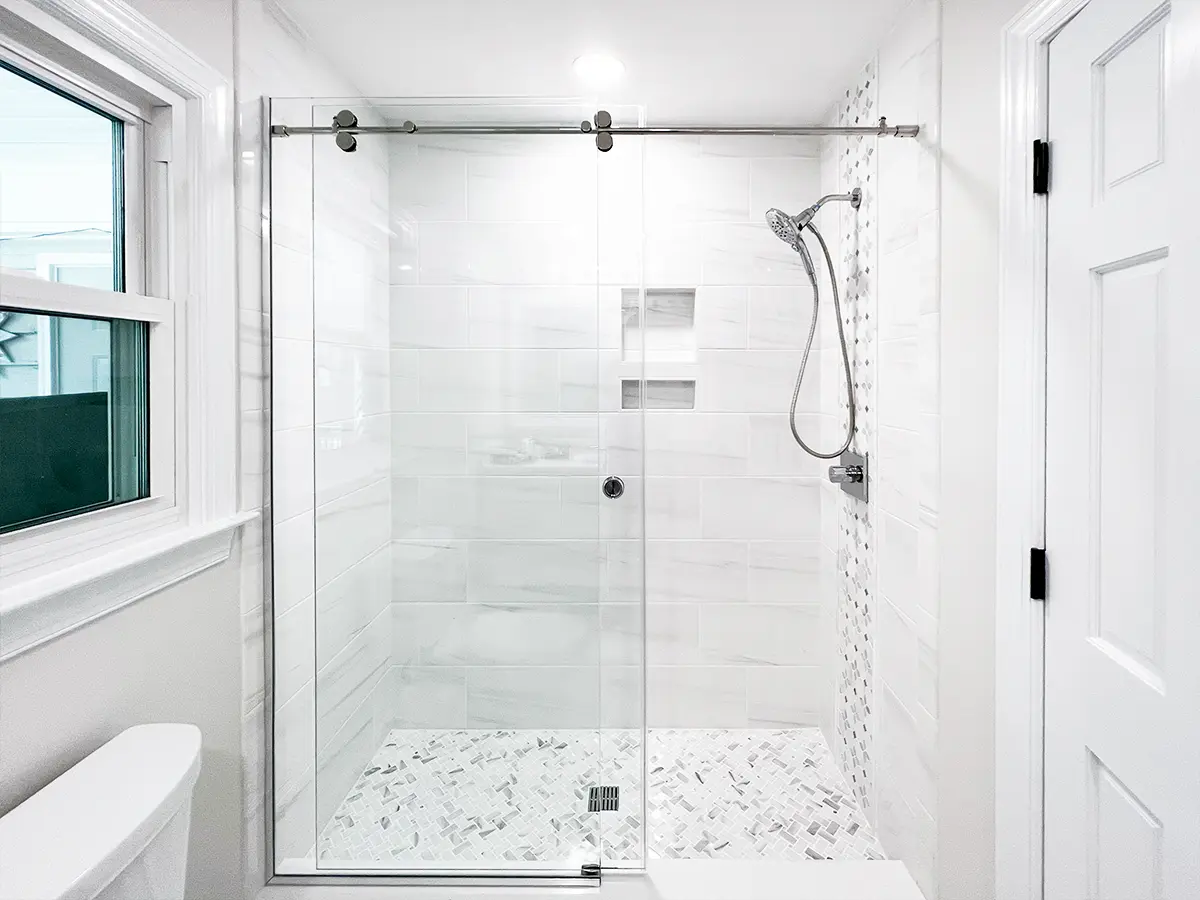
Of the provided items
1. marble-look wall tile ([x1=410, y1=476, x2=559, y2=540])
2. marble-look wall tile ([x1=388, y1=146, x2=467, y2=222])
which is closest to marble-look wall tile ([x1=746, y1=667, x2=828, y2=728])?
marble-look wall tile ([x1=410, y1=476, x2=559, y2=540])

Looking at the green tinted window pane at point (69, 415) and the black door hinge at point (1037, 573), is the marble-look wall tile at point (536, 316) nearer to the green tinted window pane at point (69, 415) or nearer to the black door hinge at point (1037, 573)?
the green tinted window pane at point (69, 415)

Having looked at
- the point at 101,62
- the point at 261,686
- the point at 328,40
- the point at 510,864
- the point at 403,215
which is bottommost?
the point at 510,864

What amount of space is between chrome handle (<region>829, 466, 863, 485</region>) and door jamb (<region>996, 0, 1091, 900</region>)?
72cm

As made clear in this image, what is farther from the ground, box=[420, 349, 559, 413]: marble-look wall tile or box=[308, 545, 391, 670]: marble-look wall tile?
box=[420, 349, 559, 413]: marble-look wall tile

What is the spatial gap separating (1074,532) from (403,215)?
1.50 meters

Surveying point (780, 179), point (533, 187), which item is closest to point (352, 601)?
point (533, 187)

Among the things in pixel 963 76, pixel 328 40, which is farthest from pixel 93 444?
pixel 963 76

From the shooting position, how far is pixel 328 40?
1.86m

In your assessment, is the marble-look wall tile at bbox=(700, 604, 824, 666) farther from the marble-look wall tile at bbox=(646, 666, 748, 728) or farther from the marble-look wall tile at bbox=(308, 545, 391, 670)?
the marble-look wall tile at bbox=(308, 545, 391, 670)

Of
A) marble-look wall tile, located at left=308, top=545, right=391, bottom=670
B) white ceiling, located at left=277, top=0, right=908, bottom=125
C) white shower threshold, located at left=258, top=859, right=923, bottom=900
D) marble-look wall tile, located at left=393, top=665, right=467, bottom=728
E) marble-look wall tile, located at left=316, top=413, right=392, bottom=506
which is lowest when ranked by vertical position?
white shower threshold, located at left=258, top=859, right=923, bottom=900

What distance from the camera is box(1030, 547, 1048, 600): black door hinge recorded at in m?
1.27

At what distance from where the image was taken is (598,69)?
2.04 meters

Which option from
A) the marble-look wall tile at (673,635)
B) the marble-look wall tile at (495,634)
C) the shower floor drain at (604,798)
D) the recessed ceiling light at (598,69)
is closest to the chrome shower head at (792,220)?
the recessed ceiling light at (598,69)

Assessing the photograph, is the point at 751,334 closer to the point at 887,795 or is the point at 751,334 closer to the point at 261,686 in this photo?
the point at 887,795
